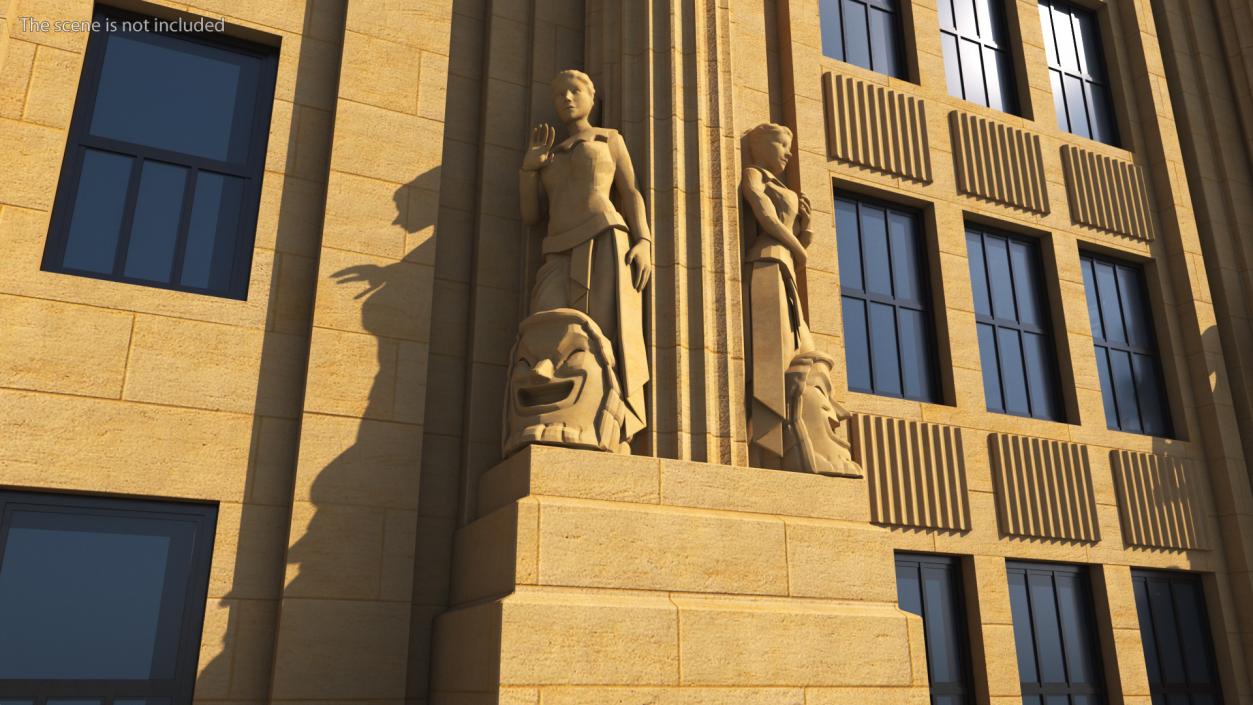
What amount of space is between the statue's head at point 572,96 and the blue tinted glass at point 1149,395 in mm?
10138

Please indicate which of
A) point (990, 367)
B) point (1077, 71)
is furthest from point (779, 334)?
point (1077, 71)

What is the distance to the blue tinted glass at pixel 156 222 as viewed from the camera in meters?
9.65

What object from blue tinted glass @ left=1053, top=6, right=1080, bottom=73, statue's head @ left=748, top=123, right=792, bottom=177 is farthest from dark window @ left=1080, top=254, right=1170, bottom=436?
statue's head @ left=748, top=123, right=792, bottom=177

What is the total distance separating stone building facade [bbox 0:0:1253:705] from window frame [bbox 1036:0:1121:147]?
5.40 feet

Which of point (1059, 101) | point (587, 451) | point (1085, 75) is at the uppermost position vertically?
point (1085, 75)

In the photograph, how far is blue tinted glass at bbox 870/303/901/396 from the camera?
529 inches

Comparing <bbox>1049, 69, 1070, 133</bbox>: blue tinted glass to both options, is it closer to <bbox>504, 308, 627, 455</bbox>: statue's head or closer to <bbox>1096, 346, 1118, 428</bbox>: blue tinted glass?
<bbox>1096, 346, 1118, 428</bbox>: blue tinted glass

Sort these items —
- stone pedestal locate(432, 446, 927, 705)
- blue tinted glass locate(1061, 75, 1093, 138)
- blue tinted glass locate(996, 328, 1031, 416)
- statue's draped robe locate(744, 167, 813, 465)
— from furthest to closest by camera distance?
blue tinted glass locate(1061, 75, 1093, 138)
blue tinted glass locate(996, 328, 1031, 416)
statue's draped robe locate(744, 167, 813, 465)
stone pedestal locate(432, 446, 927, 705)

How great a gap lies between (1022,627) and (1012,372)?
3.67 m

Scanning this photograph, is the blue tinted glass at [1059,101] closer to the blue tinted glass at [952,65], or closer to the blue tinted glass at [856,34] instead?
the blue tinted glass at [952,65]

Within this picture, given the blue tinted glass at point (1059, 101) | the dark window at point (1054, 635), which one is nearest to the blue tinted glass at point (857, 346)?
the dark window at point (1054, 635)

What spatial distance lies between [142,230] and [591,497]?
17.2ft

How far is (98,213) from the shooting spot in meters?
9.62

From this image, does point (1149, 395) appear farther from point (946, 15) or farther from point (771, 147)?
point (771, 147)
